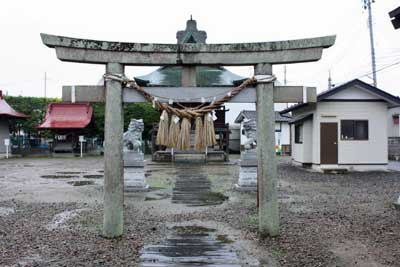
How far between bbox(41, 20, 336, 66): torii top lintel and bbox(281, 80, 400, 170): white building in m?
11.5

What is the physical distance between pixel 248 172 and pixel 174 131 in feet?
19.2

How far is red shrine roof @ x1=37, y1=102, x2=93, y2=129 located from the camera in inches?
1123

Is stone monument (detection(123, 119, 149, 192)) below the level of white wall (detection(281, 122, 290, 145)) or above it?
below

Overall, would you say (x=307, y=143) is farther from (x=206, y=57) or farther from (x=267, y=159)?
(x=206, y=57)

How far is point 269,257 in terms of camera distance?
511 cm

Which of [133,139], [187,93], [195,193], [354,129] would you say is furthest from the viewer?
[354,129]

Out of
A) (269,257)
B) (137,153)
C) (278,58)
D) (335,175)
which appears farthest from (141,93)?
(335,175)

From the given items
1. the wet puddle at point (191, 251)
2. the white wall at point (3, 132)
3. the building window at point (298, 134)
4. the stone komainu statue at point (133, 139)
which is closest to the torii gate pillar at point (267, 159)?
the wet puddle at point (191, 251)

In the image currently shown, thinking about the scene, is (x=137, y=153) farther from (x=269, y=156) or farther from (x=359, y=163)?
(x=359, y=163)

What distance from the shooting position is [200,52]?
5.93m

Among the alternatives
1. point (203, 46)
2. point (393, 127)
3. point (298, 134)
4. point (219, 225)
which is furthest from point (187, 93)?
point (393, 127)

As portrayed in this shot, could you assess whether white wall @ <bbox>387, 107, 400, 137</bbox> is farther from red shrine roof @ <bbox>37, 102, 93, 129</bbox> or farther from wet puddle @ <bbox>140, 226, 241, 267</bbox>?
wet puddle @ <bbox>140, 226, 241, 267</bbox>

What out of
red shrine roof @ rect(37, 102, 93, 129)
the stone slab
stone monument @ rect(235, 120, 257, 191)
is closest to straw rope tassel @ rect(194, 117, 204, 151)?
stone monument @ rect(235, 120, 257, 191)

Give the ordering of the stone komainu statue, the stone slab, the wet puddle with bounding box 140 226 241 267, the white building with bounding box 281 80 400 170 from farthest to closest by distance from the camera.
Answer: the white building with bounding box 281 80 400 170
the stone komainu statue
the stone slab
the wet puddle with bounding box 140 226 241 267
